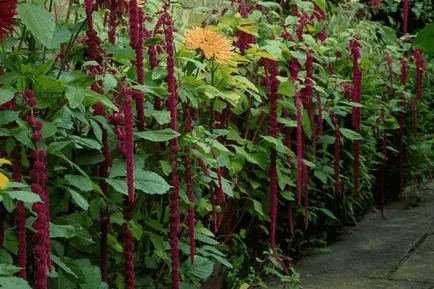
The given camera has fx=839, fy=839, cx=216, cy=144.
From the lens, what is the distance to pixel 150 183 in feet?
8.71

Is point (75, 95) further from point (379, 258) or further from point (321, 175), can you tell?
point (379, 258)

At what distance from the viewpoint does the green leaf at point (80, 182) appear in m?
2.45

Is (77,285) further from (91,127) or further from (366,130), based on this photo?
(366,130)

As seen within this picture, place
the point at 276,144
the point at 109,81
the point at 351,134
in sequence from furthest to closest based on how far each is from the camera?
the point at 351,134 < the point at 276,144 < the point at 109,81

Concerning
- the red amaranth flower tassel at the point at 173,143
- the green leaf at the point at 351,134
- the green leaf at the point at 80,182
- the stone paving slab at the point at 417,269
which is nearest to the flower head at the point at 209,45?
the red amaranth flower tassel at the point at 173,143

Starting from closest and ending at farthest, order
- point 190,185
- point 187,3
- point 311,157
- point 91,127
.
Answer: point 91,127
point 190,185
point 311,157
point 187,3

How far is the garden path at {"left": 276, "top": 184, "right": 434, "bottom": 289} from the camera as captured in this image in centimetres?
442

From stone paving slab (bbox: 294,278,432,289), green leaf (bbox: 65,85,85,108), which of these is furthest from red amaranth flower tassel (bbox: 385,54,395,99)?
green leaf (bbox: 65,85,85,108)

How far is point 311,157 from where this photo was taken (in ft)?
16.0

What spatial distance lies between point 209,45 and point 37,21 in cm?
112

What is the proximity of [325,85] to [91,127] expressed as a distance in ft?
8.55

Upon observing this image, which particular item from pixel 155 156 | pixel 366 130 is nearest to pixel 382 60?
pixel 366 130

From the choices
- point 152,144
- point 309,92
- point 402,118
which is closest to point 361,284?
point 309,92

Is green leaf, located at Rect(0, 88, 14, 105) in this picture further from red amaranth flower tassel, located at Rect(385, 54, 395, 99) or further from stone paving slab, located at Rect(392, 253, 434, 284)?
red amaranth flower tassel, located at Rect(385, 54, 395, 99)
